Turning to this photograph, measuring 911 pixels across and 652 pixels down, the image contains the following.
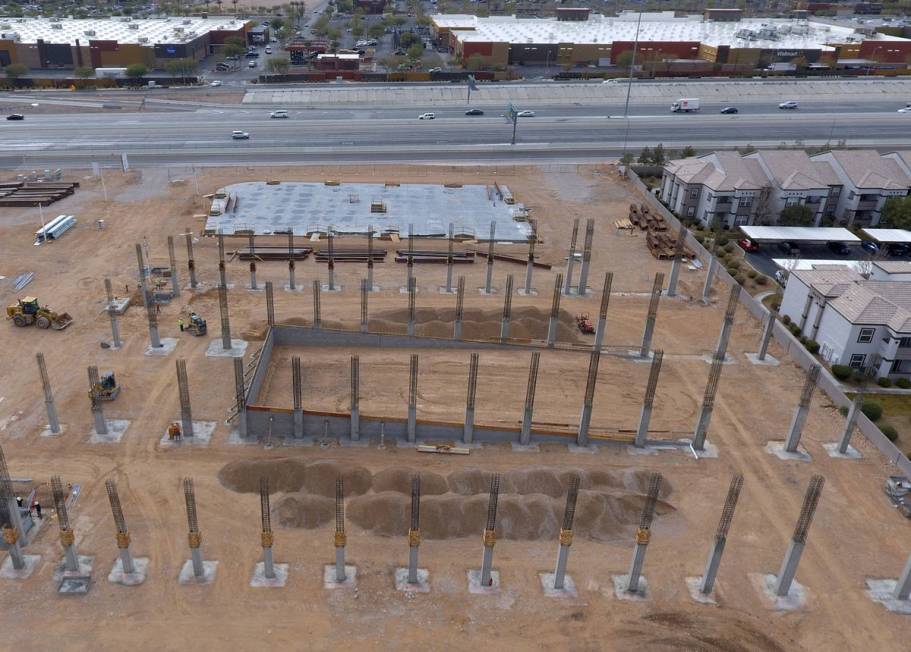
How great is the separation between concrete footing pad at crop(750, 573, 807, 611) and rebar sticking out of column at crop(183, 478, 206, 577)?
18073mm

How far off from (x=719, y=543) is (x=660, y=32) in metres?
115

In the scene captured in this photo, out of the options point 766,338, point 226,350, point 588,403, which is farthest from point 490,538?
point 766,338

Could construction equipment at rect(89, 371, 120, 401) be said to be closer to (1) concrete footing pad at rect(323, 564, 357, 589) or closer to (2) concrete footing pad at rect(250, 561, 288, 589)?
(2) concrete footing pad at rect(250, 561, 288, 589)

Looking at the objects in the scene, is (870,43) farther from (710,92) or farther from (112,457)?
(112,457)

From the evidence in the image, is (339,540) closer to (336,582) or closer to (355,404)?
(336,582)

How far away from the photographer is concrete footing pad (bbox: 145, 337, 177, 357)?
115 feet

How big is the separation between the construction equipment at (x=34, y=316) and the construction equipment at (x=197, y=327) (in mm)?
6630

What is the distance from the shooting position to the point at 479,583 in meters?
22.8

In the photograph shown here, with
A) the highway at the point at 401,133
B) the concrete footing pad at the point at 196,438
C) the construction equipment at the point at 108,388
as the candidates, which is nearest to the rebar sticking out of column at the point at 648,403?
the concrete footing pad at the point at 196,438

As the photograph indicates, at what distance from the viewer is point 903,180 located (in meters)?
55.9

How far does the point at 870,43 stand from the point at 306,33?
99105 mm

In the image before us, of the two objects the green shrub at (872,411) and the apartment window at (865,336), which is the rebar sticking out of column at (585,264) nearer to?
the apartment window at (865,336)

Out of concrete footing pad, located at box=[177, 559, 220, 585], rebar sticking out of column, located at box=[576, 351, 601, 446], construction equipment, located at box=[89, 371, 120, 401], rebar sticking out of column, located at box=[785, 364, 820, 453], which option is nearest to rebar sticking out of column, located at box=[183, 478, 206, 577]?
concrete footing pad, located at box=[177, 559, 220, 585]

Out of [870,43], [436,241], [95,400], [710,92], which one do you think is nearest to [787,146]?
[710,92]
